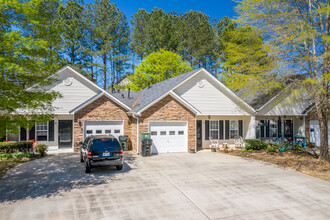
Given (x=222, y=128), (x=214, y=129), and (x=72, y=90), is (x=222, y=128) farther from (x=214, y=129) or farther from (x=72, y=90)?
(x=72, y=90)

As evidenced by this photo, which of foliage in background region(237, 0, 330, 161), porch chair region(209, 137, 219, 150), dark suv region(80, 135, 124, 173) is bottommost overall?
porch chair region(209, 137, 219, 150)

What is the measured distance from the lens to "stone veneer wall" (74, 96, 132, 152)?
657 inches

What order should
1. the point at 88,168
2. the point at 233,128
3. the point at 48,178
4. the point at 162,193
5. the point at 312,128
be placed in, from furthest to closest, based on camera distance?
the point at 312,128 < the point at 233,128 < the point at 88,168 < the point at 48,178 < the point at 162,193

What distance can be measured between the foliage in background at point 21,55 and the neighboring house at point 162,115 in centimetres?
728

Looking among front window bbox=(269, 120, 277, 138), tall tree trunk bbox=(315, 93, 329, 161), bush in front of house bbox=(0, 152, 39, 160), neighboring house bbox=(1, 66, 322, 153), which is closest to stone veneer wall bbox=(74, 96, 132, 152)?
neighboring house bbox=(1, 66, 322, 153)

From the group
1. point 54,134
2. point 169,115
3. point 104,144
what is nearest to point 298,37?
point 169,115

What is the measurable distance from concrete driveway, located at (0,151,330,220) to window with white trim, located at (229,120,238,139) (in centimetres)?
736

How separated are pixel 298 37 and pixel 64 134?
16997 mm

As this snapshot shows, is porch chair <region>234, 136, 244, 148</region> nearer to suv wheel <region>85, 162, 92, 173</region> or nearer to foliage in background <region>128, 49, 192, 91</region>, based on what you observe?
suv wheel <region>85, 162, 92, 173</region>

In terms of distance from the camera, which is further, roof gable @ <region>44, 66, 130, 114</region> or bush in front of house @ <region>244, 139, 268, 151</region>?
bush in front of house @ <region>244, 139, 268, 151</region>

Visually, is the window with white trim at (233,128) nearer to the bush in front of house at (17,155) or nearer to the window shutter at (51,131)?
the window shutter at (51,131)

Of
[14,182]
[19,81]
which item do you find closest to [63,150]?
[14,182]

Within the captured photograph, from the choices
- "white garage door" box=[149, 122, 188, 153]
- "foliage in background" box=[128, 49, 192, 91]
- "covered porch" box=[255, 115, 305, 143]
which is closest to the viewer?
"white garage door" box=[149, 122, 188, 153]

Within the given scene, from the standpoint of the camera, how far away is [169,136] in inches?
671
